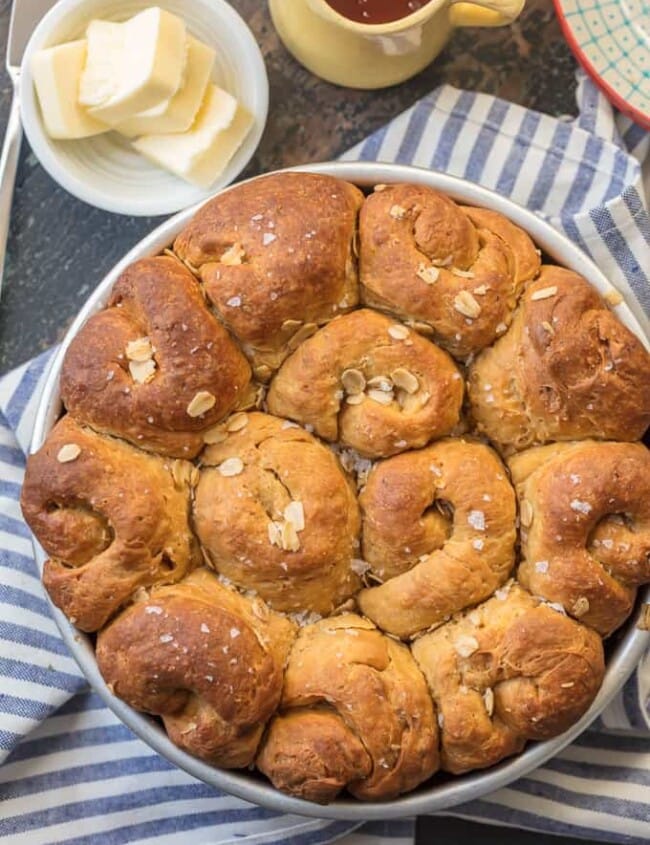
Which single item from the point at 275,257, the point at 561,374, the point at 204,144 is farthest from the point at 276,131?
the point at 561,374

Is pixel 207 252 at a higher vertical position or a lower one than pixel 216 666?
higher

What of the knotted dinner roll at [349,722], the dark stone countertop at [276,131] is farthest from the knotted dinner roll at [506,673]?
the dark stone countertop at [276,131]

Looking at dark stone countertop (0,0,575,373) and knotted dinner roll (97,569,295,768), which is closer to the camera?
knotted dinner roll (97,569,295,768)

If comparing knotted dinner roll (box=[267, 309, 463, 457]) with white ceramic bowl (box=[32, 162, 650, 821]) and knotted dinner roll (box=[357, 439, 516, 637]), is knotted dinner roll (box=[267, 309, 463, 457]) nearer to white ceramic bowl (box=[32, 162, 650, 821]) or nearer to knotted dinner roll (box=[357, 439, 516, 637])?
knotted dinner roll (box=[357, 439, 516, 637])

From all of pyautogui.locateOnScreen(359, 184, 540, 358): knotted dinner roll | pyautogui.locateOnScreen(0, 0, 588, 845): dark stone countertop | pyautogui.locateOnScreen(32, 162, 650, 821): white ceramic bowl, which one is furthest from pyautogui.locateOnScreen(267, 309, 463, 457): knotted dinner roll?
pyautogui.locateOnScreen(0, 0, 588, 845): dark stone countertop

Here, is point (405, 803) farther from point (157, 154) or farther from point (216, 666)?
point (157, 154)

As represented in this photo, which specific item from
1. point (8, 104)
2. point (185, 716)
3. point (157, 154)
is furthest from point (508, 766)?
point (8, 104)
